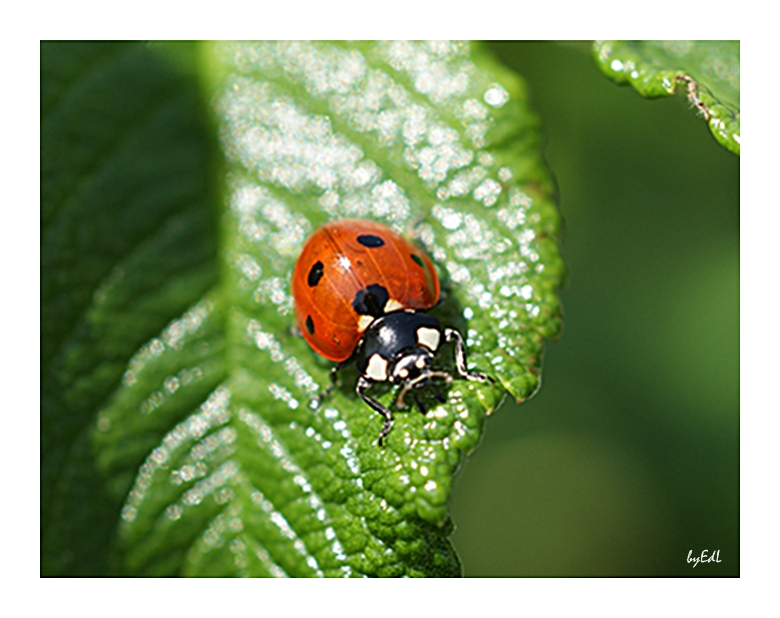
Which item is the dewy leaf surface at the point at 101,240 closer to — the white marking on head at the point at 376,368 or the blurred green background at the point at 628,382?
the white marking on head at the point at 376,368

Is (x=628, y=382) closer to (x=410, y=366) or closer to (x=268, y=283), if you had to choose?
(x=410, y=366)

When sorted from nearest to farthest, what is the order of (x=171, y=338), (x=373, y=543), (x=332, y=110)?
1. (x=373, y=543)
2. (x=171, y=338)
3. (x=332, y=110)

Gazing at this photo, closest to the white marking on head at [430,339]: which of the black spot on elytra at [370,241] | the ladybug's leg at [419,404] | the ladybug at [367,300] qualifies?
the ladybug at [367,300]

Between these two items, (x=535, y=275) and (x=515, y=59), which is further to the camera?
(x=515, y=59)

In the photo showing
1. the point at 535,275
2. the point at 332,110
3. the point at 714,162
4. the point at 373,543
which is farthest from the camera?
the point at 714,162
